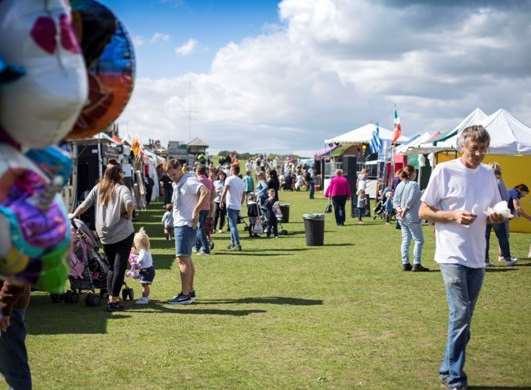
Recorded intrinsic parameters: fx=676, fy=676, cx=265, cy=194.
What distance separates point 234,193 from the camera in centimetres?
1558

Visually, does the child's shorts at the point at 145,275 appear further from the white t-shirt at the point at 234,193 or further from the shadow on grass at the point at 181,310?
the white t-shirt at the point at 234,193

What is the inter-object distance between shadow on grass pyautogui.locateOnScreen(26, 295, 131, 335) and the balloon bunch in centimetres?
619

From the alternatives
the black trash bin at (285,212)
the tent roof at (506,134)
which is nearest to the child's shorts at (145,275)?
the tent roof at (506,134)

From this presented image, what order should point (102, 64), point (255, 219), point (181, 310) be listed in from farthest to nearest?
point (255, 219)
point (181, 310)
point (102, 64)

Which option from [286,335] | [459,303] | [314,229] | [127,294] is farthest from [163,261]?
[459,303]

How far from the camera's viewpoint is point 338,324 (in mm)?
7887

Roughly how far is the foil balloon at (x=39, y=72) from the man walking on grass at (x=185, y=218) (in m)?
7.36

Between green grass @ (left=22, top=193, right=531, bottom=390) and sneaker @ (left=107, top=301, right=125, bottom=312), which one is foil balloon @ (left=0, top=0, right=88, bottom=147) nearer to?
green grass @ (left=22, top=193, right=531, bottom=390)

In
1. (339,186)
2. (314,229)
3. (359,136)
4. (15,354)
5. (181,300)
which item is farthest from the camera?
(359,136)

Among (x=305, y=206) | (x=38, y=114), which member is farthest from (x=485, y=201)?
(x=305, y=206)

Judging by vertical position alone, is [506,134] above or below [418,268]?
above

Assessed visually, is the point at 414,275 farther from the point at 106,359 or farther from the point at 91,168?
the point at 91,168

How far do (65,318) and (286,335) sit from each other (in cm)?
281

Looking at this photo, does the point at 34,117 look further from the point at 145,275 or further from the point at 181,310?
the point at 145,275
